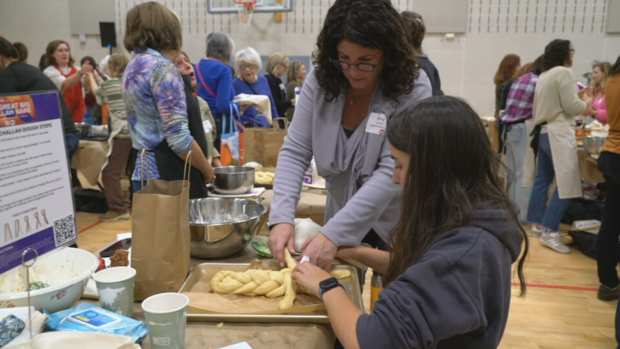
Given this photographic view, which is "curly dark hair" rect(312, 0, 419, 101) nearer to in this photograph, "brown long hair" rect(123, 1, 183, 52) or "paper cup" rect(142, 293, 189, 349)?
"brown long hair" rect(123, 1, 183, 52)

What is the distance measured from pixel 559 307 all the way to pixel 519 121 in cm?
199

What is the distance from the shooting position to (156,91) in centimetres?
194

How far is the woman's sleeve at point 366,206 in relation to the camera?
1.40m

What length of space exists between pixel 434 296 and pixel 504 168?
0.37 m

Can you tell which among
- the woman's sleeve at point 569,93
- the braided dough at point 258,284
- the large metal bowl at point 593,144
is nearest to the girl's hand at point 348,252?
the braided dough at point 258,284

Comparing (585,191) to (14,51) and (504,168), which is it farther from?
(14,51)

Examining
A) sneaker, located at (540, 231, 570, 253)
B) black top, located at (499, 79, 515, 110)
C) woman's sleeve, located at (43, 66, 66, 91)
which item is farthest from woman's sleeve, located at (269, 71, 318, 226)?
woman's sleeve, located at (43, 66, 66, 91)

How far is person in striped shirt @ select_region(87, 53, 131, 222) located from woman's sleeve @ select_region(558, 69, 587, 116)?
371 centimetres

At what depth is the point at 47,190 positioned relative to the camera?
949 mm

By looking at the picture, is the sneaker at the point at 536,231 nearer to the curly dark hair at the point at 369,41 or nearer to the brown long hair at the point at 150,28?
the curly dark hair at the point at 369,41

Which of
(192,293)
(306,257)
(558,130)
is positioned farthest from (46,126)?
(558,130)

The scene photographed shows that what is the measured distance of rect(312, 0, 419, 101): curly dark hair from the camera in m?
1.42

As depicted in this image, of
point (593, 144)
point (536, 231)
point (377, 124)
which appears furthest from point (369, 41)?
point (536, 231)

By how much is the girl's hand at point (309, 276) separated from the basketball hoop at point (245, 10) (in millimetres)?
6942
